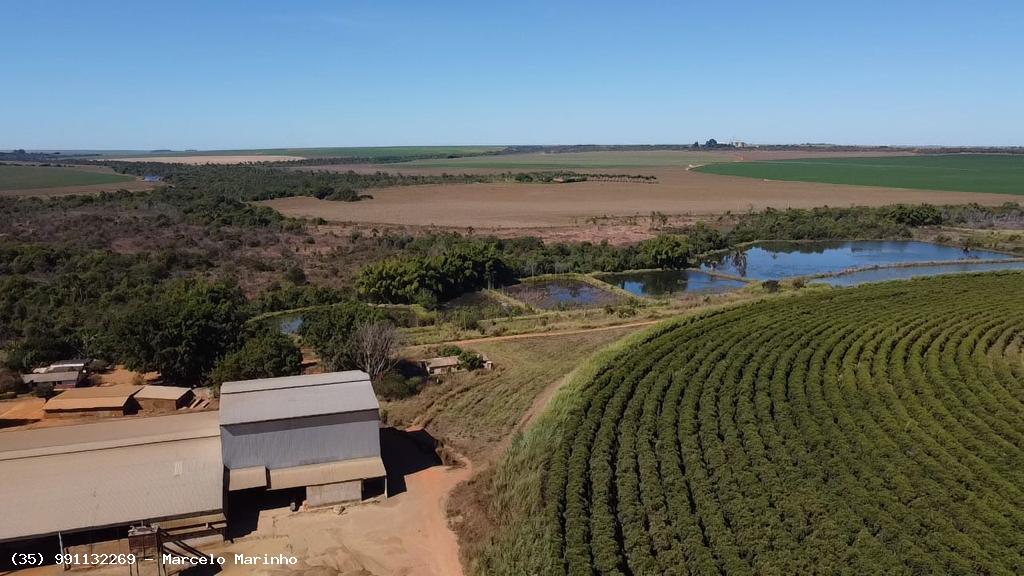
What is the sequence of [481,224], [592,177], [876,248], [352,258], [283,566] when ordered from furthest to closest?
[592,177]
[481,224]
[876,248]
[352,258]
[283,566]

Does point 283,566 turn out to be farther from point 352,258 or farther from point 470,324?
point 352,258

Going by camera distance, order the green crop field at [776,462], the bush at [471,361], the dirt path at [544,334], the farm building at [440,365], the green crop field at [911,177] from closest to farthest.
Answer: the green crop field at [776,462] < the farm building at [440,365] < the bush at [471,361] < the dirt path at [544,334] < the green crop field at [911,177]

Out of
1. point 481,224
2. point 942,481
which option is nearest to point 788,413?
point 942,481

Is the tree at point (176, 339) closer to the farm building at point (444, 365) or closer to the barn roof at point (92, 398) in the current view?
the barn roof at point (92, 398)

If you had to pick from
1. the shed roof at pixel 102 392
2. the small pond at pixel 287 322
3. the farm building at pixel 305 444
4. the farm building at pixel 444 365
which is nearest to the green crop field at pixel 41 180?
the small pond at pixel 287 322

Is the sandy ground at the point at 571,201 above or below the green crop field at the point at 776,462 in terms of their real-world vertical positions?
above

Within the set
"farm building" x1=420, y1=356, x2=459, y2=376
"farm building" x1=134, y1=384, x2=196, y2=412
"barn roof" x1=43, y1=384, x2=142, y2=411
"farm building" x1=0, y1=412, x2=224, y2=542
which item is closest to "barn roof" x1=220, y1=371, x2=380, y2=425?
"farm building" x1=0, y1=412, x2=224, y2=542
